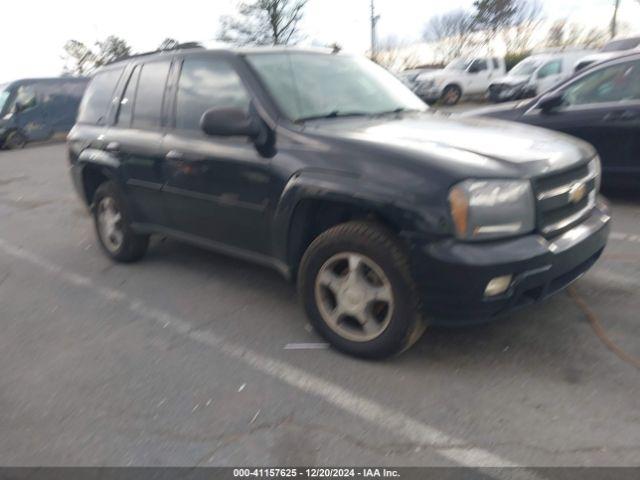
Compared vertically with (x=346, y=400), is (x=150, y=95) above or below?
above

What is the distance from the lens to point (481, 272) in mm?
2908

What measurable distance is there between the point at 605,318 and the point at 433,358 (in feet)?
3.85

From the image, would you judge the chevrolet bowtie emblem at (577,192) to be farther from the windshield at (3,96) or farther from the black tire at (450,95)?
the black tire at (450,95)

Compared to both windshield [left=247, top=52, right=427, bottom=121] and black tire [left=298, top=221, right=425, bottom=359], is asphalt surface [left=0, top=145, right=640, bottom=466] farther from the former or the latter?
windshield [left=247, top=52, right=427, bottom=121]

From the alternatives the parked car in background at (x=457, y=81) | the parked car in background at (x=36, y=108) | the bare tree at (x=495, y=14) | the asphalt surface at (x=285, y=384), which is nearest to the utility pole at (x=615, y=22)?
the bare tree at (x=495, y=14)

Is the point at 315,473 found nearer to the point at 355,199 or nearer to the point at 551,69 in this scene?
the point at 355,199

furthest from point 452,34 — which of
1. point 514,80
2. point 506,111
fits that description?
point 506,111

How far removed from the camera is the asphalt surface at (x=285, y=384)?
8.91 ft

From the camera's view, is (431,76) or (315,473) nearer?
(315,473)

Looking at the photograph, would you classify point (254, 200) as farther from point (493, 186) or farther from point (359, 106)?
point (493, 186)

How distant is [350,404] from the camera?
304cm

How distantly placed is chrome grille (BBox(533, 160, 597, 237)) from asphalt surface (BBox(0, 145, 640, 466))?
0.72m

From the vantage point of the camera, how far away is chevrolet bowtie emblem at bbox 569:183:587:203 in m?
3.33

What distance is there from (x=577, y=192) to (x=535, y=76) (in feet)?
60.6
